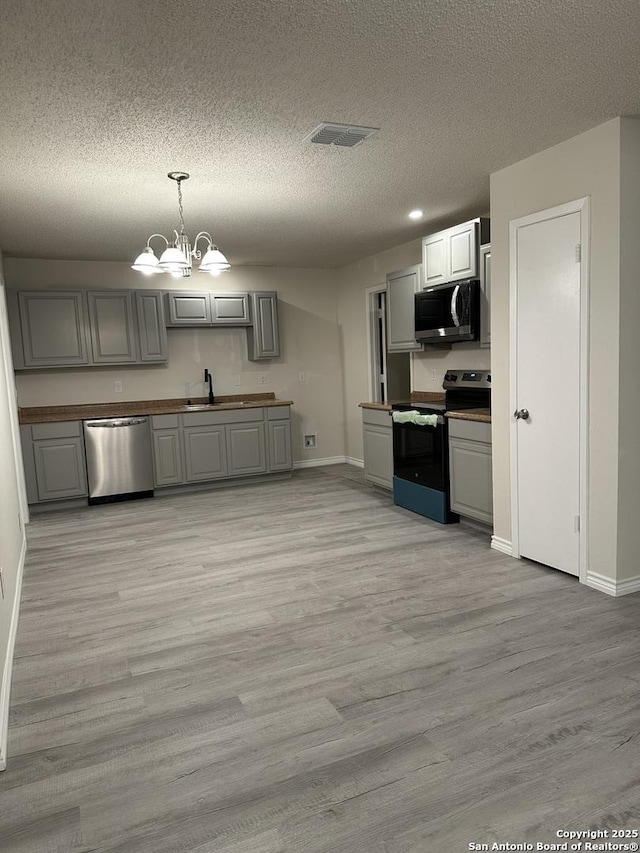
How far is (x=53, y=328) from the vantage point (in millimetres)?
5758

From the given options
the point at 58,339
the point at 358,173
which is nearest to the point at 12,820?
the point at 358,173

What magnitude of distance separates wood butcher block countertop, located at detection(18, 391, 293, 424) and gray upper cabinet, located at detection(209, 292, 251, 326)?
33.9 inches

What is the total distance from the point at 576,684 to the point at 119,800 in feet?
5.55

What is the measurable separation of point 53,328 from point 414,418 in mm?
3609

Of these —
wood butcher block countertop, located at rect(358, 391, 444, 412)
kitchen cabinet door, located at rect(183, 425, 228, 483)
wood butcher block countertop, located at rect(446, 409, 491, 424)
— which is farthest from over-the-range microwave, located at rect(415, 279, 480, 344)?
kitchen cabinet door, located at rect(183, 425, 228, 483)

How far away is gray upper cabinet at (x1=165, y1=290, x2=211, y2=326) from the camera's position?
625 cm

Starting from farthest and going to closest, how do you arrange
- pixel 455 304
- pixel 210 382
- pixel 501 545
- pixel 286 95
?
pixel 210 382, pixel 455 304, pixel 501 545, pixel 286 95

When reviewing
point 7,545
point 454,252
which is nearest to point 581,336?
point 454,252

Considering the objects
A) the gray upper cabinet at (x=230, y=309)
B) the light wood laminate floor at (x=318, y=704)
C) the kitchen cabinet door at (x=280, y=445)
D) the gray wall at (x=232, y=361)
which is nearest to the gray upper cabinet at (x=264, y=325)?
the gray upper cabinet at (x=230, y=309)

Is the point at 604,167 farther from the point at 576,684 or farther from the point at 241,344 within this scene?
the point at 241,344

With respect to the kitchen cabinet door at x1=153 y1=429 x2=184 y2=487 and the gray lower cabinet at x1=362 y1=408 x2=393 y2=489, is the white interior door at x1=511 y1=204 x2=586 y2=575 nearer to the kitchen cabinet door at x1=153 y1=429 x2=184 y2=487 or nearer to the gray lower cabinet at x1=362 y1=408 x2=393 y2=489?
the gray lower cabinet at x1=362 y1=408 x2=393 y2=489

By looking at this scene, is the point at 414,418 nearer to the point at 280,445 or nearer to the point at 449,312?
the point at 449,312

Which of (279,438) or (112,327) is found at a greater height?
(112,327)

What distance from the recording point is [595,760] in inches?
73.9
